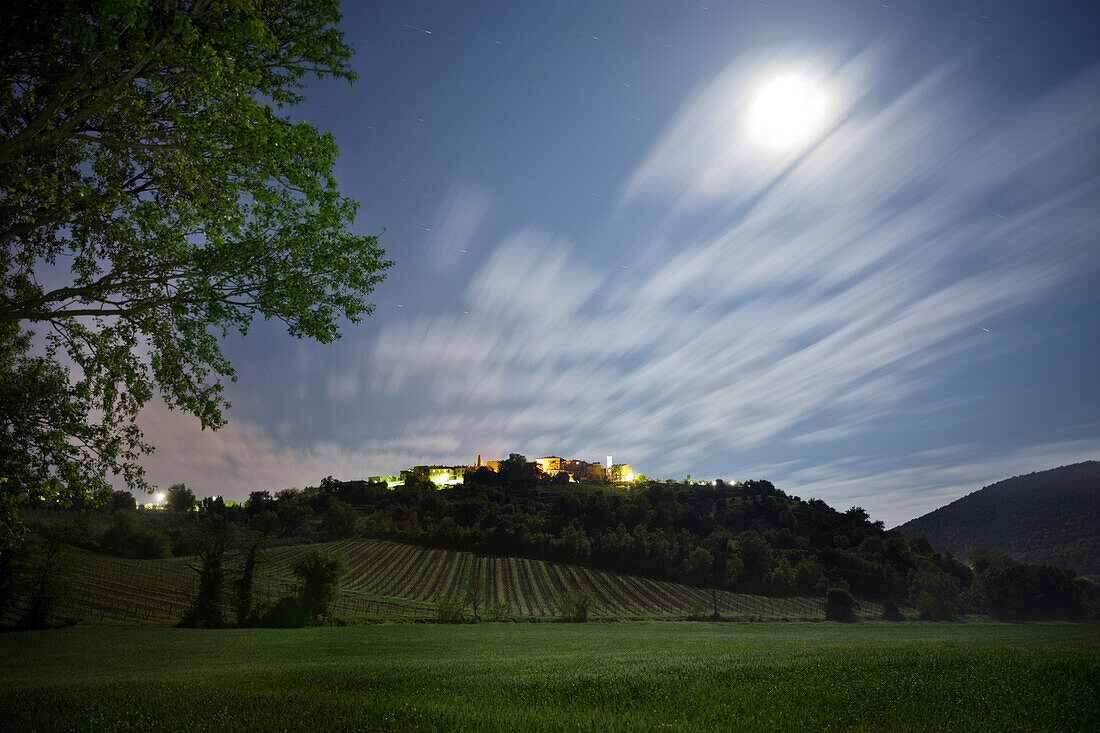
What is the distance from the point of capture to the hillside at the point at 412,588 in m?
73.2

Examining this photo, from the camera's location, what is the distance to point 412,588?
115750mm

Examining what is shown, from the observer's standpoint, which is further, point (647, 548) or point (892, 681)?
point (647, 548)

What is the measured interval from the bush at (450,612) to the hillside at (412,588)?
2619 mm

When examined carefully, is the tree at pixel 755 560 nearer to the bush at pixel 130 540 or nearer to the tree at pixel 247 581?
the tree at pixel 247 581

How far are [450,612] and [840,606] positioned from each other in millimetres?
81277

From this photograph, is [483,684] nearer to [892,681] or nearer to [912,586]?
[892,681]

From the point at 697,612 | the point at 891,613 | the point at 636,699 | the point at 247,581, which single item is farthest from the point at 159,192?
the point at 891,613

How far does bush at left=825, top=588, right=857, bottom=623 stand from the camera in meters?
110

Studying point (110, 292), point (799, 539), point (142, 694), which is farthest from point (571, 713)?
point (799, 539)

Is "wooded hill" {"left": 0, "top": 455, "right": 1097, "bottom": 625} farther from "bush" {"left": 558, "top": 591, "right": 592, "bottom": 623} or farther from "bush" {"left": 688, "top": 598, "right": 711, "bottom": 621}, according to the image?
"bush" {"left": 558, "top": 591, "right": 592, "bottom": 623}

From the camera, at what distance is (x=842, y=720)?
397 inches

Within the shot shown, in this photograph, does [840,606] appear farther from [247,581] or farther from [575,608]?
[247,581]

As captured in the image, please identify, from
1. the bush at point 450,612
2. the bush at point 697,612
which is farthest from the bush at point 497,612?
the bush at point 697,612

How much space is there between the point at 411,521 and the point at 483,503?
81.7 ft
